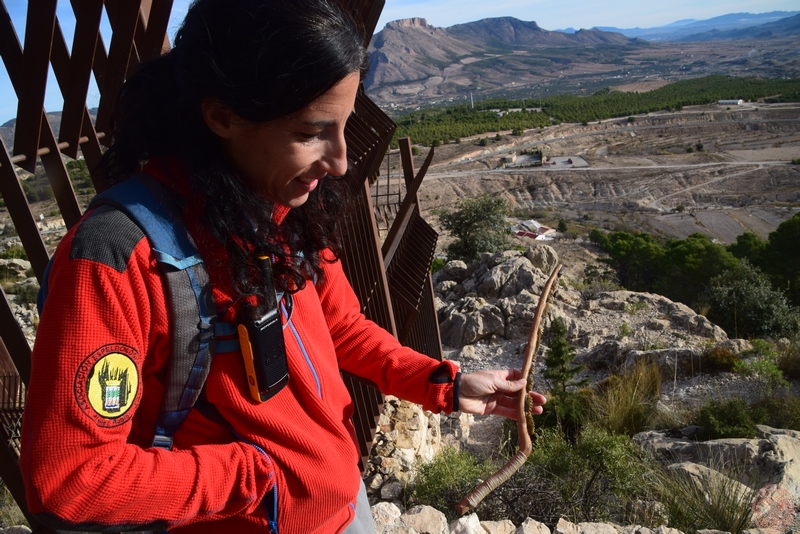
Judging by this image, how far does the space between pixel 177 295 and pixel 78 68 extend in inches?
47.5

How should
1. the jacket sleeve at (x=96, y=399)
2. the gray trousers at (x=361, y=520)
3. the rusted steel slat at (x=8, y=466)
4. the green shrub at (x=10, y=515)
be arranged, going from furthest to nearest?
the green shrub at (x=10, y=515)
the rusted steel slat at (x=8, y=466)
the gray trousers at (x=361, y=520)
the jacket sleeve at (x=96, y=399)

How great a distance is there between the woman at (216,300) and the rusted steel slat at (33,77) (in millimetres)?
693

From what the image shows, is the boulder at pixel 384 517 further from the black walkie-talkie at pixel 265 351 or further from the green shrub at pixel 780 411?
the green shrub at pixel 780 411

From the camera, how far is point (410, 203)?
4.09m

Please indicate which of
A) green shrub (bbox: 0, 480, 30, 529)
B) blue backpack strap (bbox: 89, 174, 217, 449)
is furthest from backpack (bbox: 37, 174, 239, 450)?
green shrub (bbox: 0, 480, 30, 529)

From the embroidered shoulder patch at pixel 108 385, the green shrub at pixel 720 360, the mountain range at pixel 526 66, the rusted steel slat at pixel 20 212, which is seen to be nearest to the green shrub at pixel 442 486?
the rusted steel slat at pixel 20 212

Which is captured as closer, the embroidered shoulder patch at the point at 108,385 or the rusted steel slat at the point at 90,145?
the embroidered shoulder patch at the point at 108,385

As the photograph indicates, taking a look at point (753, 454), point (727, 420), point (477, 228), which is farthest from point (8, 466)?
point (477, 228)

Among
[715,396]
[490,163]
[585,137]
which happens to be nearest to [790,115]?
[585,137]

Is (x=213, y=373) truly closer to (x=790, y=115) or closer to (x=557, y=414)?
(x=557, y=414)

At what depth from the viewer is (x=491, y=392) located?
56.7 inches

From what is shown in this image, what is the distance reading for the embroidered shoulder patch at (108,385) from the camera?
32.7 inches

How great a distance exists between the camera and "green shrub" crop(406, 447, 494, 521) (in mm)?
3207

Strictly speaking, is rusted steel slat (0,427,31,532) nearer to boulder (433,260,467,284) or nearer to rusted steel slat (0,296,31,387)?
rusted steel slat (0,296,31,387)
